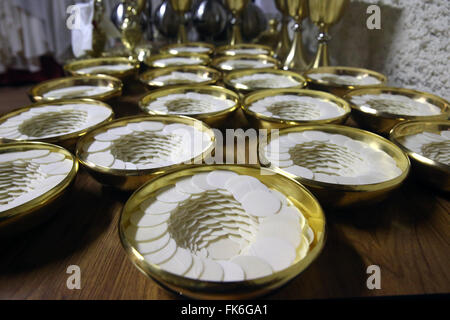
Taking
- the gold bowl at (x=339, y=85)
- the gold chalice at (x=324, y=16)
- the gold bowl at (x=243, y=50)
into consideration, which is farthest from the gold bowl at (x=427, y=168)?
the gold bowl at (x=243, y=50)

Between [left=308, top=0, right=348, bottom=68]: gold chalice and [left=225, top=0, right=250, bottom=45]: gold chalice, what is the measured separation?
0.63 m

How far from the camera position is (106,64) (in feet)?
4.86

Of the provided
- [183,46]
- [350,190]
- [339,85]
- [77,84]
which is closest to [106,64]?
[77,84]

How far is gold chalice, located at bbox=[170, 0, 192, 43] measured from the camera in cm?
190

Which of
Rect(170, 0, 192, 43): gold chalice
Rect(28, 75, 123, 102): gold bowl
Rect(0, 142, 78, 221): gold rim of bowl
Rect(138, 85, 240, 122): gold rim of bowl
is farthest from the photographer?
Rect(170, 0, 192, 43): gold chalice

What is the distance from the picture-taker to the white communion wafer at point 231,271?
1.37ft

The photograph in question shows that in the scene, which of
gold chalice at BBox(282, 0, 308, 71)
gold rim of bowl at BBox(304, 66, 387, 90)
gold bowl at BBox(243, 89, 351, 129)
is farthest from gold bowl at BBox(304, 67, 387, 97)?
gold chalice at BBox(282, 0, 308, 71)

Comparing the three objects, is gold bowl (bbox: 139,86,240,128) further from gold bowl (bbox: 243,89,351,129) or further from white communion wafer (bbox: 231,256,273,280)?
white communion wafer (bbox: 231,256,273,280)

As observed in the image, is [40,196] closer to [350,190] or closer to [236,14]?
[350,190]

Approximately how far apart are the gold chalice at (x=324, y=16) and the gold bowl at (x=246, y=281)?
1.07 m

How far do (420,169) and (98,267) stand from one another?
632mm

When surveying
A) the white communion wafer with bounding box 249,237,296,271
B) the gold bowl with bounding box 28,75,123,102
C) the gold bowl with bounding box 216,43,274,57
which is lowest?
the white communion wafer with bounding box 249,237,296,271

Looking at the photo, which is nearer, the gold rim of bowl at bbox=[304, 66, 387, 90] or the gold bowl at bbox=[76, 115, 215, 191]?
the gold bowl at bbox=[76, 115, 215, 191]

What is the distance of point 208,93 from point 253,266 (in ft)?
2.45
